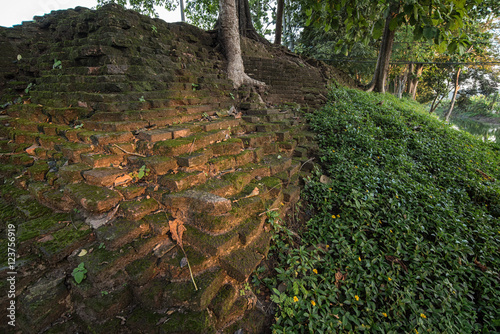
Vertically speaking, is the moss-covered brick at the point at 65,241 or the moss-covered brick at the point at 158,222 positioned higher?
the moss-covered brick at the point at 158,222

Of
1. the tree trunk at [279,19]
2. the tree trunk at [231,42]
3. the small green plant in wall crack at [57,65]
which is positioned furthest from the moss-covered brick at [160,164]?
the tree trunk at [279,19]

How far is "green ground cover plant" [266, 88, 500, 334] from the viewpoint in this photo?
71.4 inches

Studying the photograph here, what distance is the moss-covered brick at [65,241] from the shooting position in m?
1.55

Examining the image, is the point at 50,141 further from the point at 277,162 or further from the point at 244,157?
the point at 277,162

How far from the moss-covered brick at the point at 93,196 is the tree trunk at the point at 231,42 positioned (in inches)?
171

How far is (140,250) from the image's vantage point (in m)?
1.64

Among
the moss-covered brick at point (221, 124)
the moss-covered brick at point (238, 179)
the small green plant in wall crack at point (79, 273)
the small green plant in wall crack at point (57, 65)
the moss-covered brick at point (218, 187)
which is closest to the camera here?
the small green plant in wall crack at point (79, 273)

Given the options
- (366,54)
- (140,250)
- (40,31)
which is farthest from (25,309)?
(366,54)

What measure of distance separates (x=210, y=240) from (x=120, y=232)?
668 millimetres

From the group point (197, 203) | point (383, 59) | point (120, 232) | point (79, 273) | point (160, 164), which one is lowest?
point (79, 273)

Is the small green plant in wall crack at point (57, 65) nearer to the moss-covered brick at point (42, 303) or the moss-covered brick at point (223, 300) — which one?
the moss-covered brick at point (42, 303)

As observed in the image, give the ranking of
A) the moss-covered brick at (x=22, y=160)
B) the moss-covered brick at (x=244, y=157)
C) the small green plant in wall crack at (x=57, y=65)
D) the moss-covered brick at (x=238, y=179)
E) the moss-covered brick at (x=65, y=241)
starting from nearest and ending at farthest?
1. the moss-covered brick at (x=65, y=241)
2. the moss-covered brick at (x=238, y=179)
3. the moss-covered brick at (x=22, y=160)
4. the moss-covered brick at (x=244, y=157)
5. the small green plant in wall crack at (x=57, y=65)

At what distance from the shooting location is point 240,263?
1729mm

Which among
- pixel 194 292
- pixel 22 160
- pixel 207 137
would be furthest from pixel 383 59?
pixel 22 160
